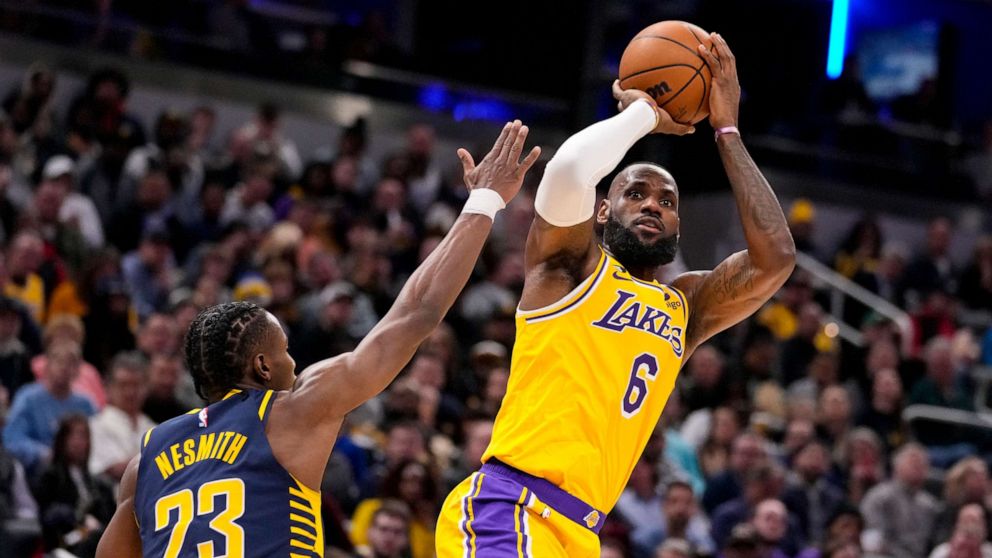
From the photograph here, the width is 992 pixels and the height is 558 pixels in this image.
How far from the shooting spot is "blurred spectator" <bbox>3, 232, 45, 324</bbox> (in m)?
10.7

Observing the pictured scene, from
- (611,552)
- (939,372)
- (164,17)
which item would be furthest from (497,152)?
(164,17)

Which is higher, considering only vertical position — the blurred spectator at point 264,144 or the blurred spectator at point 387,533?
the blurred spectator at point 264,144

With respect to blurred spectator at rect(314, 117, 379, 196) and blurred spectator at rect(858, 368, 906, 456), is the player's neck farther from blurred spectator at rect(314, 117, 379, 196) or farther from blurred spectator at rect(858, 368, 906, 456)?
blurred spectator at rect(314, 117, 379, 196)

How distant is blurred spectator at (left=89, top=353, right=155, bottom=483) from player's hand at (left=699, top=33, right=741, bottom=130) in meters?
4.89

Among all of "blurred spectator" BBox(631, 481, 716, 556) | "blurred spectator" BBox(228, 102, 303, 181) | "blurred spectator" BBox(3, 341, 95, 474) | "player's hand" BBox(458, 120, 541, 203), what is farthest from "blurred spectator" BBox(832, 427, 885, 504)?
"player's hand" BBox(458, 120, 541, 203)

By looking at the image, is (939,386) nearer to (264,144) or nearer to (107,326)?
(264,144)

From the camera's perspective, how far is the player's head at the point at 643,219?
218 inches

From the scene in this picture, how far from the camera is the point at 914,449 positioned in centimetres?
1220

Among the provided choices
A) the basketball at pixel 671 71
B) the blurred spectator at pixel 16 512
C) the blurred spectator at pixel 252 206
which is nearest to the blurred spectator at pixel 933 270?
the blurred spectator at pixel 252 206

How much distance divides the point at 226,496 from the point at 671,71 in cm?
237

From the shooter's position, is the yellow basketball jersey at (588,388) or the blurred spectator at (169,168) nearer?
the yellow basketball jersey at (588,388)

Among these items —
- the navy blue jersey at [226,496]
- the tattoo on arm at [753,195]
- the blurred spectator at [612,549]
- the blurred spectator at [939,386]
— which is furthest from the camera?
the blurred spectator at [939,386]

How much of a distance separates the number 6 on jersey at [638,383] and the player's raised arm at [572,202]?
1.23 feet

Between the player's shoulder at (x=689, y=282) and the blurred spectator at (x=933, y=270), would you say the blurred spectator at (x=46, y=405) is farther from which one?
the blurred spectator at (x=933, y=270)
